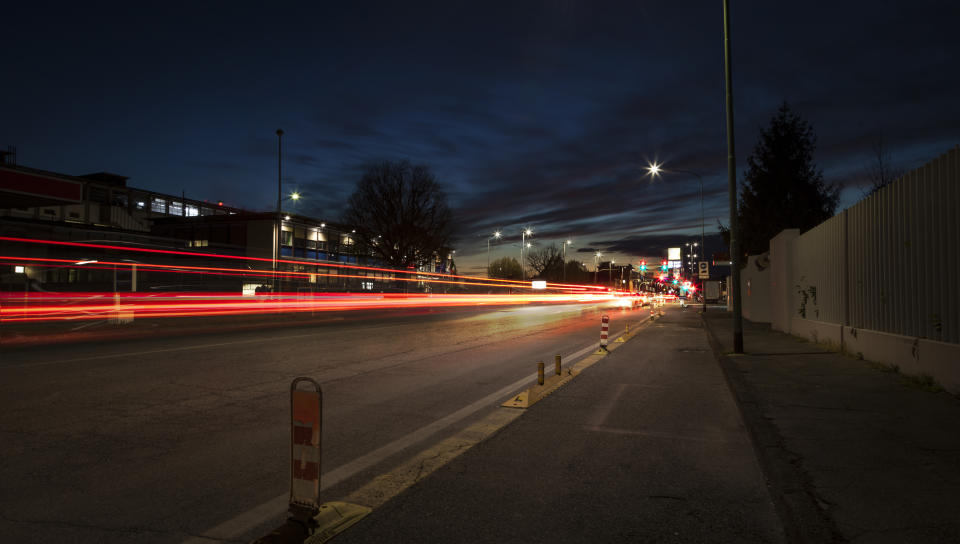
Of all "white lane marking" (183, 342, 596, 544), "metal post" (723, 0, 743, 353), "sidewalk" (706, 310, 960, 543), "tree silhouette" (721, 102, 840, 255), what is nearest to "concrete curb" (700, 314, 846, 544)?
"sidewalk" (706, 310, 960, 543)

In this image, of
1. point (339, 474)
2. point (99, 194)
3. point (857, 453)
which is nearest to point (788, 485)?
point (857, 453)

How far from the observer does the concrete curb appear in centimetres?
371

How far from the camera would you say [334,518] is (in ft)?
12.8

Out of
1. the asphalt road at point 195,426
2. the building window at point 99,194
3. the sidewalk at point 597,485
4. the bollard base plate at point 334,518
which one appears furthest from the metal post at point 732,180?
the building window at point 99,194

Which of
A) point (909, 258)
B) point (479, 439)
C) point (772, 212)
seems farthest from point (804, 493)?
A: point (772, 212)

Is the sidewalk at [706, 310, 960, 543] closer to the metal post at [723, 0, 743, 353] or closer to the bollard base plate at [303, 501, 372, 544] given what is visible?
the bollard base plate at [303, 501, 372, 544]

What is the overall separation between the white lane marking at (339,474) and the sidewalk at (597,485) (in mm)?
668

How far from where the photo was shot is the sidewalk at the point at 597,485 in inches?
149

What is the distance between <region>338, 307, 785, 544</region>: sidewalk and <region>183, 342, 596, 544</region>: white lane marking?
0.67 metres

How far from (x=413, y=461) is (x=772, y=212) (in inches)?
1518

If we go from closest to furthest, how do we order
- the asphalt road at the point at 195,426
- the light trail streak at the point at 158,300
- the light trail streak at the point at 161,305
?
the asphalt road at the point at 195,426
the light trail streak at the point at 161,305
the light trail streak at the point at 158,300

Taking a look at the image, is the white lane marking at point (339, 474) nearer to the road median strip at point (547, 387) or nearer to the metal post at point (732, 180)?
the road median strip at point (547, 387)

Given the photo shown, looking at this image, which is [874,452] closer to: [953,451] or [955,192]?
[953,451]

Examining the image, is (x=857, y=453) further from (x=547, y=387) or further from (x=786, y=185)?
(x=786, y=185)
